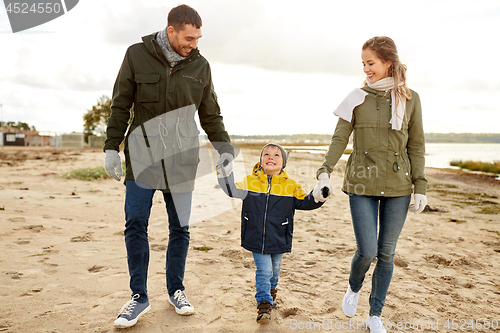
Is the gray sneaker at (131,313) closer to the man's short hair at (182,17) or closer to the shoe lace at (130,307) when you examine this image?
the shoe lace at (130,307)

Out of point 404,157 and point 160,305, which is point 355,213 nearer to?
point 404,157

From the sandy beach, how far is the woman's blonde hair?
72.7 inches

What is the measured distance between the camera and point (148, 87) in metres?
2.80

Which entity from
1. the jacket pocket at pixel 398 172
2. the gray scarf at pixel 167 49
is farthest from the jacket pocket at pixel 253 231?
the gray scarf at pixel 167 49

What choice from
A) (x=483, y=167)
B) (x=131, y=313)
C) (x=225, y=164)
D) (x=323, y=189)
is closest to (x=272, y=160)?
(x=225, y=164)

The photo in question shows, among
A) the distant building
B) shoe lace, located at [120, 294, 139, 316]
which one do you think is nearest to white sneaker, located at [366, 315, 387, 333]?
shoe lace, located at [120, 294, 139, 316]

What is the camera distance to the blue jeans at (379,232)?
9.11 feet

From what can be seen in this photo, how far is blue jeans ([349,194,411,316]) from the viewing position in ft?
9.11

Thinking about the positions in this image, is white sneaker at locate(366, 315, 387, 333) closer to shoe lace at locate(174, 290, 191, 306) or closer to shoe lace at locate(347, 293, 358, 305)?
shoe lace at locate(347, 293, 358, 305)

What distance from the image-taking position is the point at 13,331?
2646mm

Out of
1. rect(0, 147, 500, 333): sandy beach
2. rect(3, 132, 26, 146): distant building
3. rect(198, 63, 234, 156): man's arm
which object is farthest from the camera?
rect(3, 132, 26, 146): distant building

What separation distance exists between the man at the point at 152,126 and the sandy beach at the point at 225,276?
443 mm

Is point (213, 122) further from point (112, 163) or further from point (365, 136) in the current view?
point (365, 136)

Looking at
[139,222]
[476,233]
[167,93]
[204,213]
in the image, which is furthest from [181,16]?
[476,233]
